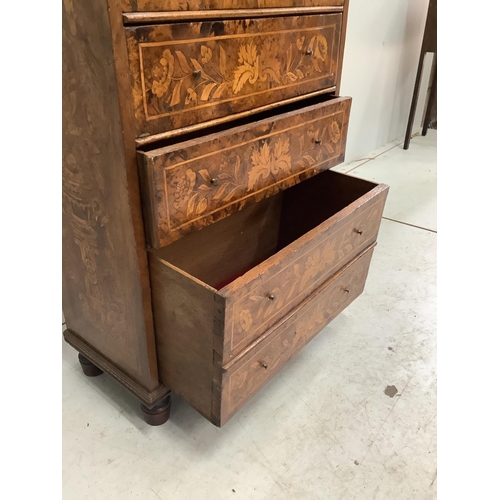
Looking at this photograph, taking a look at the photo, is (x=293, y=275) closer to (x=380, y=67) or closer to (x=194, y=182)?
(x=194, y=182)

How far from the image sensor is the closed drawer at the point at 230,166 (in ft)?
2.59

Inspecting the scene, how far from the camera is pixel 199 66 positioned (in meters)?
0.80

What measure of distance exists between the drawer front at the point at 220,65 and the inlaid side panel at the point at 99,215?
0.06 meters

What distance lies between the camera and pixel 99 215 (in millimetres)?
886

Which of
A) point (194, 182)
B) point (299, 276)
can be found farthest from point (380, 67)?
point (194, 182)

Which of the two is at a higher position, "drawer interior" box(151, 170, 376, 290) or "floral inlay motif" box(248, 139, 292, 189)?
"floral inlay motif" box(248, 139, 292, 189)

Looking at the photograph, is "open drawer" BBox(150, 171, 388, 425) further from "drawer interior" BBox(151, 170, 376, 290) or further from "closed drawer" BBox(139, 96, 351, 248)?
"closed drawer" BBox(139, 96, 351, 248)

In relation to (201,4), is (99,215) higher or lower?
lower

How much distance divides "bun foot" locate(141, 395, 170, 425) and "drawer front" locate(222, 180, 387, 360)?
309 millimetres

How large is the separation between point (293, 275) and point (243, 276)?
0.17 meters

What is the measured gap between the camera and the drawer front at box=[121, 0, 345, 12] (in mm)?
672

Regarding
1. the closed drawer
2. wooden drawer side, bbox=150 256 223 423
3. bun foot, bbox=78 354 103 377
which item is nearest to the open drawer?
wooden drawer side, bbox=150 256 223 423

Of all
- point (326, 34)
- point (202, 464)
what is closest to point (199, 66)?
point (326, 34)

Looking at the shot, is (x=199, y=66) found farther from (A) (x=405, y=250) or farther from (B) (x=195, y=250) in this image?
(A) (x=405, y=250)
